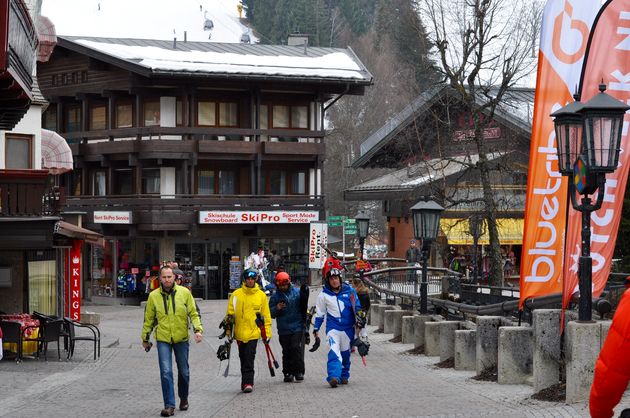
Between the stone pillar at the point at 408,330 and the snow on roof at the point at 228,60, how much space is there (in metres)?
25.9

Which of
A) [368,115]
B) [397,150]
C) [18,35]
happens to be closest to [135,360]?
[18,35]

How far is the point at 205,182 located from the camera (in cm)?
5197

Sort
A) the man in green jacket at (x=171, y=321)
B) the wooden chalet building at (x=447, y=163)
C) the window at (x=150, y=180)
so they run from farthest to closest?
the window at (x=150, y=180) → the wooden chalet building at (x=447, y=163) → the man in green jacket at (x=171, y=321)

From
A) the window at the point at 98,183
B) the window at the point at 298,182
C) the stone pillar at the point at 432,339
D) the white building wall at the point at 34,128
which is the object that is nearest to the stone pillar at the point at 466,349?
the stone pillar at the point at 432,339

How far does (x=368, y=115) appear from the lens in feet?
303

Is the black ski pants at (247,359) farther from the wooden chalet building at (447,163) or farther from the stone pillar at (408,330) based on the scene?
the wooden chalet building at (447,163)

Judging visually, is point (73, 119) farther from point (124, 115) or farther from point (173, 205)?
point (173, 205)

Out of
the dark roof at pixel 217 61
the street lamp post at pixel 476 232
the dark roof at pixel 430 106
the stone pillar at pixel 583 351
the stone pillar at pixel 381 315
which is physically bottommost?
the stone pillar at pixel 381 315

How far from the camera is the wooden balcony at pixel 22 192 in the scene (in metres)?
23.0

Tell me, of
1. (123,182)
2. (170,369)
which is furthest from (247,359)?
(123,182)

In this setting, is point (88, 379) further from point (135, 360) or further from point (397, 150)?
point (397, 150)

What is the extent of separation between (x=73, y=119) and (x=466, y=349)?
124 feet

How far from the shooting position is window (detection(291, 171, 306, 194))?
53.8m

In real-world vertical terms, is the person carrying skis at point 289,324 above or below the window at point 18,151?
below
